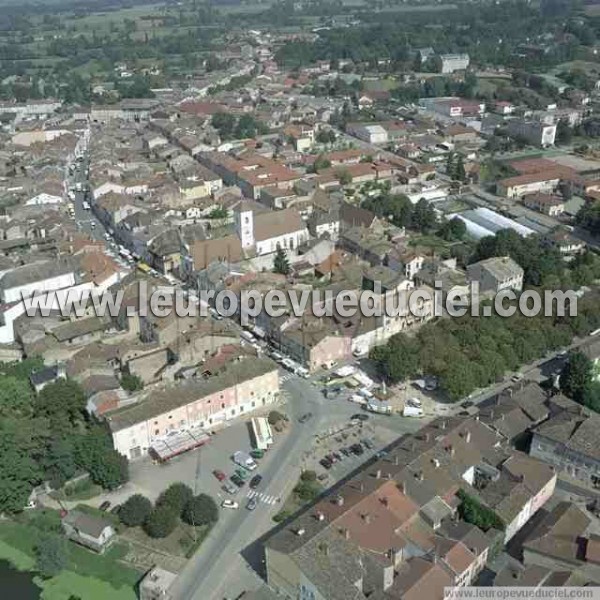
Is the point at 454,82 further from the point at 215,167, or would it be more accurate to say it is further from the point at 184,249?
the point at 184,249

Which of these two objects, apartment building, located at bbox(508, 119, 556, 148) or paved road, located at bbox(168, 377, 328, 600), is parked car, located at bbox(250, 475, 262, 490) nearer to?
paved road, located at bbox(168, 377, 328, 600)

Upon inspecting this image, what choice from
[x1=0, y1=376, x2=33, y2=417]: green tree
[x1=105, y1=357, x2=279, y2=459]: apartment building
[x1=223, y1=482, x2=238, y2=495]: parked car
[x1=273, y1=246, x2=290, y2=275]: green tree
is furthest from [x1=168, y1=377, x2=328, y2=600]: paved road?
[x1=273, y1=246, x2=290, y2=275]: green tree

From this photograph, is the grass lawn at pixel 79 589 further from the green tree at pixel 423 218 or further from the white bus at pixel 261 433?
the green tree at pixel 423 218

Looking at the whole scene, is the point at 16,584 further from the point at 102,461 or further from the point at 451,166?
the point at 451,166

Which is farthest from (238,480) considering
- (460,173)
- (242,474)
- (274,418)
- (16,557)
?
(460,173)

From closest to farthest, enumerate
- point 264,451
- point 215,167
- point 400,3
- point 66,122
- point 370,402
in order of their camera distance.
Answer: point 264,451
point 370,402
point 215,167
point 66,122
point 400,3

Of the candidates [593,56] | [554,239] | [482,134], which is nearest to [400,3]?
[593,56]

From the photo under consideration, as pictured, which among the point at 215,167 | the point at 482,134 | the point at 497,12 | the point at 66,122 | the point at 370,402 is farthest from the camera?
the point at 497,12
